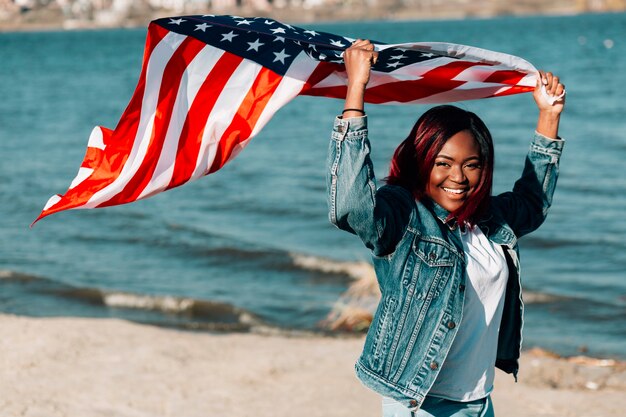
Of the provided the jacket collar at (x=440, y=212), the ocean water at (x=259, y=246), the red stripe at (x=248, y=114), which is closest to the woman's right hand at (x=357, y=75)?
the jacket collar at (x=440, y=212)

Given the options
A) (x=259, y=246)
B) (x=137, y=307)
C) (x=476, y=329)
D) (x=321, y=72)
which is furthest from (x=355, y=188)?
(x=259, y=246)

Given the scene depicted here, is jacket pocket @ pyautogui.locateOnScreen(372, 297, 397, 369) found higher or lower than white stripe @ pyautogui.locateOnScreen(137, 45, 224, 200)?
lower

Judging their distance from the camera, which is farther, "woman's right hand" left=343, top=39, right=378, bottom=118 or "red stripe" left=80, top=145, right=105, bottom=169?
"red stripe" left=80, top=145, right=105, bottom=169

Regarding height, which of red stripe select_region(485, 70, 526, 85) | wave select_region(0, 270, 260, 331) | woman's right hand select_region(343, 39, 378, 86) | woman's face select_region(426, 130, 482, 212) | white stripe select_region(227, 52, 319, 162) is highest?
woman's right hand select_region(343, 39, 378, 86)

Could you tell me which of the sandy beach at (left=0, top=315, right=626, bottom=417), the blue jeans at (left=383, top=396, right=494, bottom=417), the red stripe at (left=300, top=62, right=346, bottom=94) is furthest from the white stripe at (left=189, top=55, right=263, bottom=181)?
the sandy beach at (left=0, top=315, right=626, bottom=417)

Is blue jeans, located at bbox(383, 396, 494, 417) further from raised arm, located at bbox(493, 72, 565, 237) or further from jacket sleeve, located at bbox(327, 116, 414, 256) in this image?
raised arm, located at bbox(493, 72, 565, 237)

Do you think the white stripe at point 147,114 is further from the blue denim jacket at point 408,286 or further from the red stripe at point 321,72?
the blue denim jacket at point 408,286

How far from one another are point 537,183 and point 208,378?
12.6ft

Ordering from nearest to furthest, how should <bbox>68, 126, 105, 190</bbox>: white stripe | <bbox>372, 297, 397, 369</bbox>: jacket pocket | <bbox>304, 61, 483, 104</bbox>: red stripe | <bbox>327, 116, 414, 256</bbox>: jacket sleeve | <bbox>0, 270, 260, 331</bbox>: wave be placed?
<bbox>327, 116, 414, 256</bbox>: jacket sleeve → <bbox>372, 297, 397, 369</bbox>: jacket pocket → <bbox>304, 61, 483, 104</bbox>: red stripe → <bbox>68, 126, 105, 190</bbox>: white stripe → <bbox>0, 270, 260, 331</bbox>: wave

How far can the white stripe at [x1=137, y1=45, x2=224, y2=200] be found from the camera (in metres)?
4.32

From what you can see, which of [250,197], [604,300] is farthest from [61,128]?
[604,300]

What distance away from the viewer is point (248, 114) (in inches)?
172

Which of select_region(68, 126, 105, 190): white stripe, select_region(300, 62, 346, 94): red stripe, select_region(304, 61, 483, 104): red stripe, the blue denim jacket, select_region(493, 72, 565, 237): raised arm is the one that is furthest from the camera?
select_region(68, 126, 105, 190): white stripe

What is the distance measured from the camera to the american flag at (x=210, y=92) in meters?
4.24
